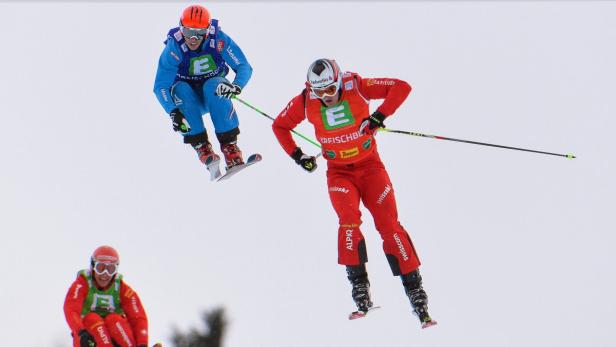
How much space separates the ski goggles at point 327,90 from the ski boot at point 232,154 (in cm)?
306

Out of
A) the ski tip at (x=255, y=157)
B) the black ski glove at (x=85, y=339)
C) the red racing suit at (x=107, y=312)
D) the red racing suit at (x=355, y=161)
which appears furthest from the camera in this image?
the ski tip at (x=255, y=157)

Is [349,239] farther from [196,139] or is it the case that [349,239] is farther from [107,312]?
[196,139]

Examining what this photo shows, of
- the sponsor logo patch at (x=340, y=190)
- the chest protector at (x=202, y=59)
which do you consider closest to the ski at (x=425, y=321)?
the sponsor logo patch at (x=340, y=190)

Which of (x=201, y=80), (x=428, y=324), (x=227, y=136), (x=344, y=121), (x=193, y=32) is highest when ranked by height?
(x=193, y=32)

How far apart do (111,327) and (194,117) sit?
4.18m

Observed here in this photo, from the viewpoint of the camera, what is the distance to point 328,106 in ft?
57.3

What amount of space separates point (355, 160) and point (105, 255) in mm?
3406

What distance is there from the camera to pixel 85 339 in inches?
639

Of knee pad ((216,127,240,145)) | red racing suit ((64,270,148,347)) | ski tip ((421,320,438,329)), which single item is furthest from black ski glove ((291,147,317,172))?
red racing suit ((64,270,148,347))

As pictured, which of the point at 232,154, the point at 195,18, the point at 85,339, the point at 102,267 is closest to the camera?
the point at 85,339

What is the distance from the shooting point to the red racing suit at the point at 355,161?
1733cm

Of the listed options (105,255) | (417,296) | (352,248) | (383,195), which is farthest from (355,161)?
(105,255)

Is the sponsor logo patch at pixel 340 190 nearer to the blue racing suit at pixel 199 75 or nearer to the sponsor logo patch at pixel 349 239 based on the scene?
the sponsor logo patch at pixel 349 239

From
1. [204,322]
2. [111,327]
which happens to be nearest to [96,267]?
[111,327]
